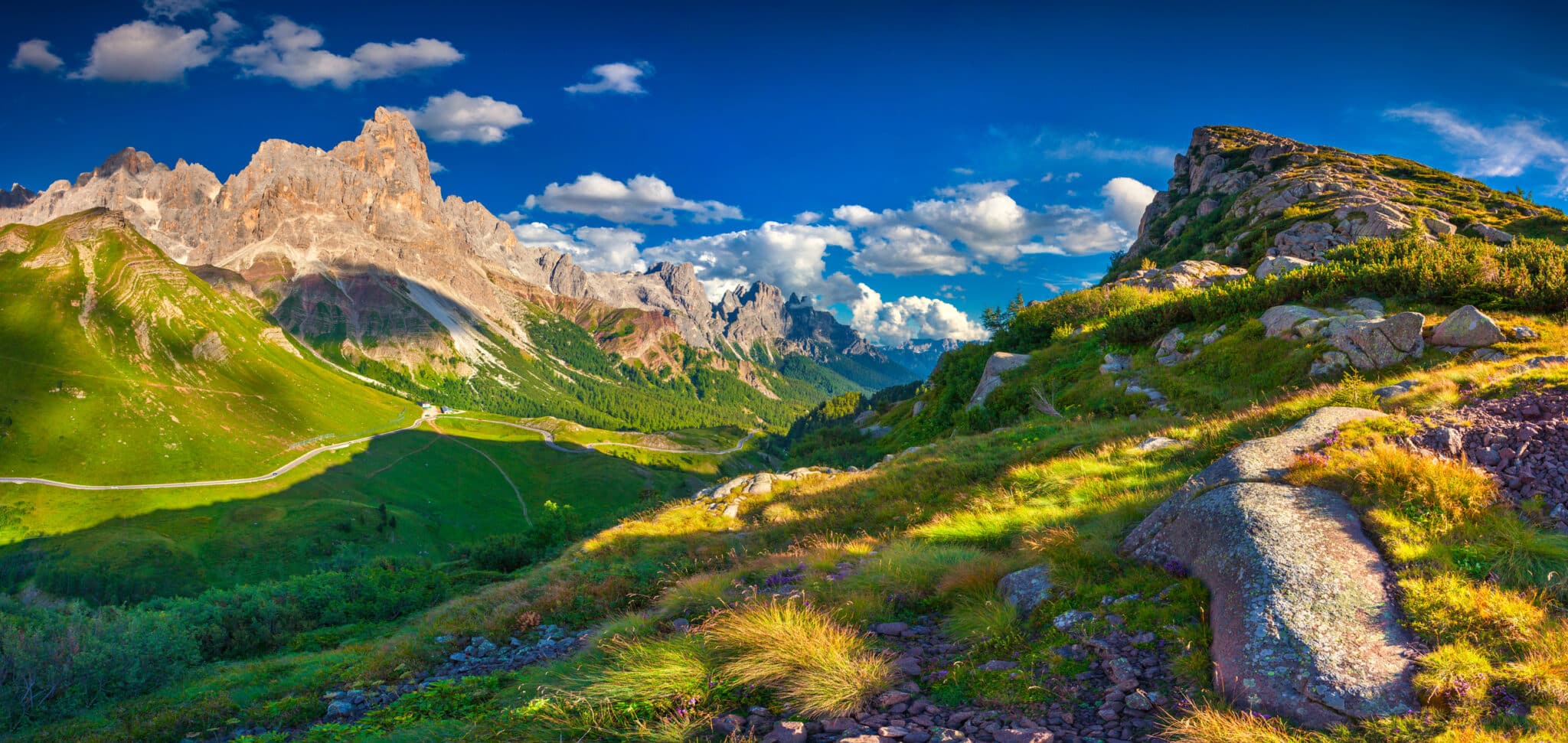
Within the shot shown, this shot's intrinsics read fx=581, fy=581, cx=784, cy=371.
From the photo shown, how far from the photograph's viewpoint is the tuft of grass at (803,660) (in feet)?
21.1

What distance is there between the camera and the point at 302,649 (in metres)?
20.2

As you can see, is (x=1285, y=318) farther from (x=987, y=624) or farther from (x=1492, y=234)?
(x=1492, y=234)

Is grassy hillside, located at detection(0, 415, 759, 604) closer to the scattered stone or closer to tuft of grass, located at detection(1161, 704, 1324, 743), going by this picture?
the scattered stone

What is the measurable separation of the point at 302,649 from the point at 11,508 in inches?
5701

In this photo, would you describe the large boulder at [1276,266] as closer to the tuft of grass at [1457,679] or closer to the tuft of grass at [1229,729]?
the tuft of grass at [1457,679]

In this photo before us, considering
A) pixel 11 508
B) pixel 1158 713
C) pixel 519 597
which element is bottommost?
pixel 11 508

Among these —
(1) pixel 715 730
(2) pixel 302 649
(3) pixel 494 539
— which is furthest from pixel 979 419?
(3) pixel 494 539

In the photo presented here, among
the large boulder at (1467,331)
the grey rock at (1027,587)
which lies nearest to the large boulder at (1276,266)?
the large boulder at (1467,331)

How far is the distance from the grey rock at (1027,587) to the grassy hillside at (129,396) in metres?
A: 176

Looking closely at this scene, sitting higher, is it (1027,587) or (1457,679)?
(1457,679)

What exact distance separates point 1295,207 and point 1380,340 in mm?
50151

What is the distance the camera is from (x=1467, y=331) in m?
17.0

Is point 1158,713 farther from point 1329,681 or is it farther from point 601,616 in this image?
point 601,616

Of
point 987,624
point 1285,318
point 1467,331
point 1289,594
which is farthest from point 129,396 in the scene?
point 1467,331
